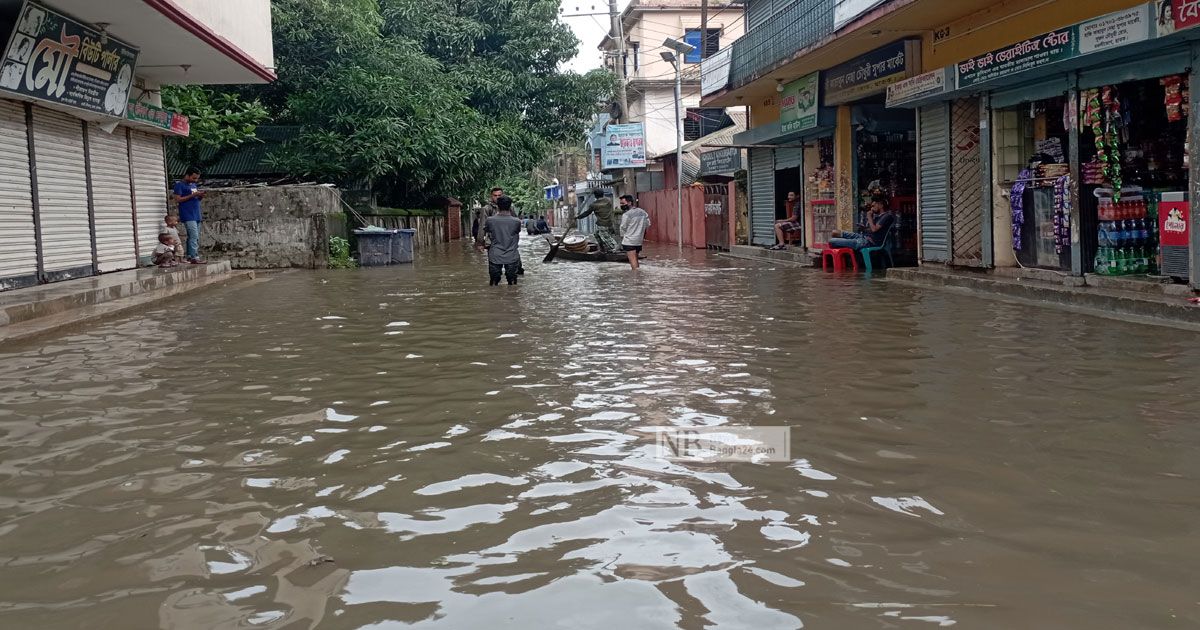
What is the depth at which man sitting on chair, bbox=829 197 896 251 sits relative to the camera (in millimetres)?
18281

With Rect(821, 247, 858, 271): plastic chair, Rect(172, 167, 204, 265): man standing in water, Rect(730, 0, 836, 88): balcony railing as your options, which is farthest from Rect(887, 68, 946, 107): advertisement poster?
Rect(172, 167, 204, 265): man standing in water

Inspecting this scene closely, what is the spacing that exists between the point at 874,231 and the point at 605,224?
21.7 ft

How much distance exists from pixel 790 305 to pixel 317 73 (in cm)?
2053

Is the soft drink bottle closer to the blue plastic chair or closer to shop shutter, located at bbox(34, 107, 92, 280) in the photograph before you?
the blue plastic chair

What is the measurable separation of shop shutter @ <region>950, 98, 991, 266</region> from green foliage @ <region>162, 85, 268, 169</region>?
51.4ft

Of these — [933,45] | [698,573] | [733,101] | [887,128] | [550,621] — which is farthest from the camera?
[733,101]

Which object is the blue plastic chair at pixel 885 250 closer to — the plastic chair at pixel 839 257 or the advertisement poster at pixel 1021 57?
the plastic chair at pixel 839 257

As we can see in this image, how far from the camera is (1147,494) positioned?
4.21m

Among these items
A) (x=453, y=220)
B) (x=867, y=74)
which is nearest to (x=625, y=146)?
(x=453, y=220)

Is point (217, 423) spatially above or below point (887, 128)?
below

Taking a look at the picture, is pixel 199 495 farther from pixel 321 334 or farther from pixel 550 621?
pixel 321 334

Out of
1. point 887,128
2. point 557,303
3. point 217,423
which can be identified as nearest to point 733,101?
point 887,128

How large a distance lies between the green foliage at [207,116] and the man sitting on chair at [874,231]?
45.1 ft

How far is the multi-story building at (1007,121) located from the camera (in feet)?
36.8
